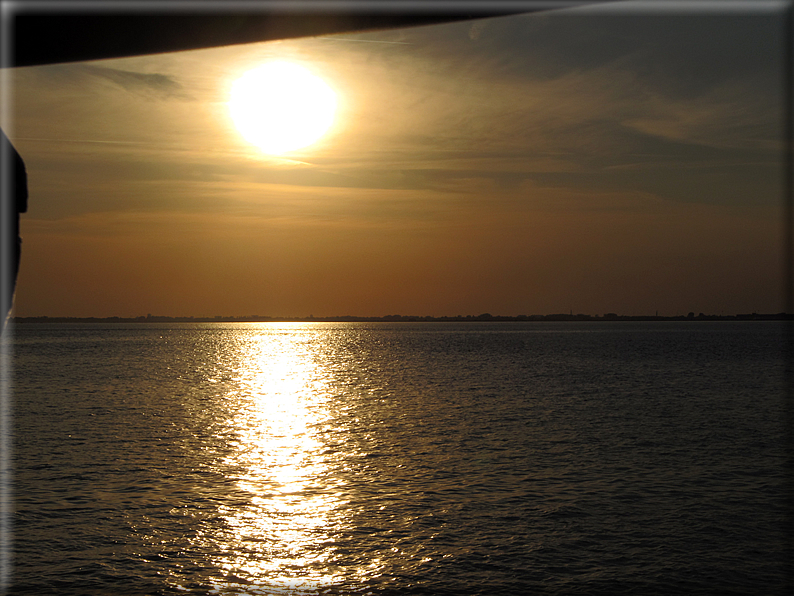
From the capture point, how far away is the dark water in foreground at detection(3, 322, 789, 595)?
16359 mm

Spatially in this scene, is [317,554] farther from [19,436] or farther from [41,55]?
[19,436]

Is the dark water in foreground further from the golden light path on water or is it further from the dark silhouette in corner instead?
the dark silhouette in corner

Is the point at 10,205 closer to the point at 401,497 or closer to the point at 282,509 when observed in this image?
the point at 282,509

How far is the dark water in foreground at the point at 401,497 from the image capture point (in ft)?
53.7

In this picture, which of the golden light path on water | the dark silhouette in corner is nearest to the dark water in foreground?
the golden light path on water

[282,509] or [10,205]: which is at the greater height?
[10,205]

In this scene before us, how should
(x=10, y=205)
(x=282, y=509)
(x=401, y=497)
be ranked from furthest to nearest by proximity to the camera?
(x=401, y=497) → (x=282, y=509) → (x=10, y=205)

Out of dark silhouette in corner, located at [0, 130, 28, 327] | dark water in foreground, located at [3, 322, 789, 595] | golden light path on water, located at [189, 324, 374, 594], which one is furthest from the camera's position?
dark water in foreground, located at [3, 322, 789, 595]

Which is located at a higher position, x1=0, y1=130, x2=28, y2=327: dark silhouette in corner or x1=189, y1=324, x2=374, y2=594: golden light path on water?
x1=0, y1=130, x2=28, y2=327: dark silhouette in corner

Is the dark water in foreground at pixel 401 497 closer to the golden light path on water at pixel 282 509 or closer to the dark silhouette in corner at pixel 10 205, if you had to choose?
the golden light path on water at pixel 282 509

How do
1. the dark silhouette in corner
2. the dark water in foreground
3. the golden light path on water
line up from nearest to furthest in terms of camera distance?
the dark silhouette in corner < the golden light path on water < the dark water in foreground

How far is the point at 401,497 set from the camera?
75.2ft

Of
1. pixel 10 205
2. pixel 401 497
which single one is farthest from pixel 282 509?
pixel 10 205

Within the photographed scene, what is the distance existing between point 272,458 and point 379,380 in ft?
144
